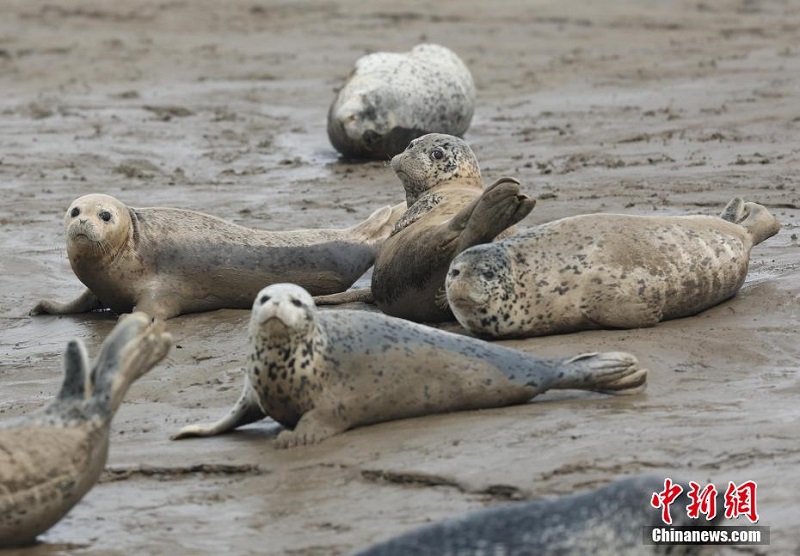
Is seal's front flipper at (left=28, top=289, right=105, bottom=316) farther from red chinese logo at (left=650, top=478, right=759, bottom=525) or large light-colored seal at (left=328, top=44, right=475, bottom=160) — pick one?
red chinese logo at (left=650, top=478, right=759, bottom=525)

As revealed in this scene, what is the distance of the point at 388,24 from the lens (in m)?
15.5

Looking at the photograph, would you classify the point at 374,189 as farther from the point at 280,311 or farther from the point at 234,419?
the point at 280,311

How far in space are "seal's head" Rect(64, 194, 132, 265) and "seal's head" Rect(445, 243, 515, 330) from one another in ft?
5.61

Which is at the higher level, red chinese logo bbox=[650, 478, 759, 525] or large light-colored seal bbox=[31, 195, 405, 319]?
red chinese logo bbox=[650, 478, 759, 525]

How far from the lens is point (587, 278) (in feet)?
18.8

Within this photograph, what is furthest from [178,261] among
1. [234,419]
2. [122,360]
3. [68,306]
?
[122,360]

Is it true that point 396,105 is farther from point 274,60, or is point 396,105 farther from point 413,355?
point 413,355

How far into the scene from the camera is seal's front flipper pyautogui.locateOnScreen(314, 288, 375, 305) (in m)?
6.65

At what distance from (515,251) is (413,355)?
115 cm

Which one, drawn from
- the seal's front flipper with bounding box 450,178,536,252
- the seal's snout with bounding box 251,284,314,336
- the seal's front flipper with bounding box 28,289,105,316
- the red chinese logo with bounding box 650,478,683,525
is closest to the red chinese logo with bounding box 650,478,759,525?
A: the red chinese logo with bounding box 650,478,683,525

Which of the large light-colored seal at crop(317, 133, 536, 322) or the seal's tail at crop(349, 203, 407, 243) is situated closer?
the large light-colored seal at crop(317, 133, 536, 322)

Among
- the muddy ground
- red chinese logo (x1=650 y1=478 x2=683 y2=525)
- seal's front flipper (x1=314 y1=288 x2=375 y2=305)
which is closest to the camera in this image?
red chinese logo (x1=650 y1=478 x2=683 y2=525)

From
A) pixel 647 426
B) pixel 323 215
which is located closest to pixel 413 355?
pixel 647 426

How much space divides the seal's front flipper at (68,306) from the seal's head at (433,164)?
57.4 inches
